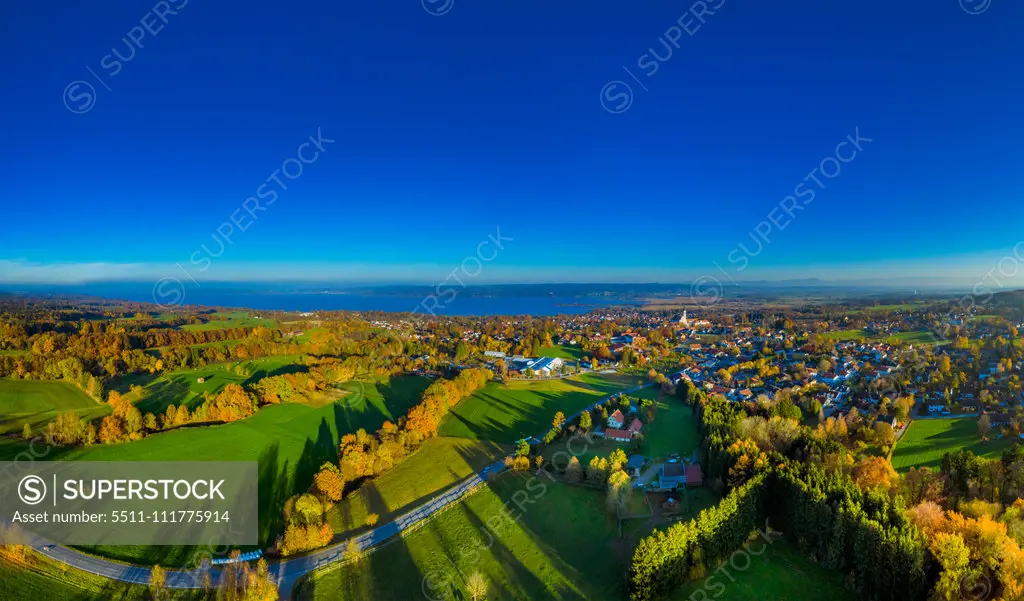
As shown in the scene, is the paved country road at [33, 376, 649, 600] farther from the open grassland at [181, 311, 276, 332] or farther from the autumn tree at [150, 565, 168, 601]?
the open grassland at [181, 311, 276, 332]

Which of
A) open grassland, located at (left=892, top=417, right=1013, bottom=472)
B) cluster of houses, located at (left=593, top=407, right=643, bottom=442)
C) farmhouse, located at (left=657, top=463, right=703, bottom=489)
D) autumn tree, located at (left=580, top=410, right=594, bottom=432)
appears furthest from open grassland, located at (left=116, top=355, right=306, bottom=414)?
open grassland, located at (left=892, top=417, right=1013, bottom=472)

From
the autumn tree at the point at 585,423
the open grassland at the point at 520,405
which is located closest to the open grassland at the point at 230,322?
the open grassland at the point at 520,405

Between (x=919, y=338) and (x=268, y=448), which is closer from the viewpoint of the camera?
(x=268, y=448)

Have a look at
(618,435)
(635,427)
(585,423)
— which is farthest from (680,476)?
(585,423)

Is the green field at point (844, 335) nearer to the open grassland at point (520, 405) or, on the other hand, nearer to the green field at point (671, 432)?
the open grassland at point (520, 405)

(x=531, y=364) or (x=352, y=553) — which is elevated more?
(x=531, y=364)

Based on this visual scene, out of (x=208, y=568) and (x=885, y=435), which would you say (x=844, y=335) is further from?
(x=208, y=568)

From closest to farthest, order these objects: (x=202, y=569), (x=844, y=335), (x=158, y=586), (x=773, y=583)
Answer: (x=158, y=586), (x=773, y=583), (x=202, y=569), (x=844, y=335)
